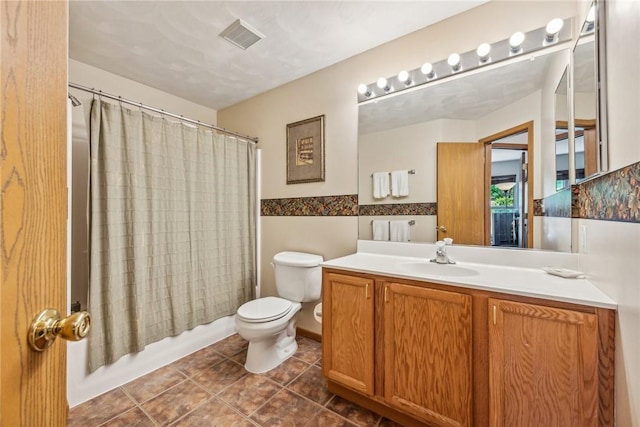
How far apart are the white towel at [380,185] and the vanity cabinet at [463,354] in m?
0.72

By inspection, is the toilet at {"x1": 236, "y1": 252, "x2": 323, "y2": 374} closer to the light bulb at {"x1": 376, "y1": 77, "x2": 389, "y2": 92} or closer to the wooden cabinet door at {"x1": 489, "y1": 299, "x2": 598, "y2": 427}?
the wooden cabinet door at {"x1": 489, "y1": 299, "x2": 598, "y2": 427}

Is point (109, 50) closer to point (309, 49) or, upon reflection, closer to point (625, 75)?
point (309, 49)

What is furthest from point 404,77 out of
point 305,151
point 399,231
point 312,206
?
point 312,206

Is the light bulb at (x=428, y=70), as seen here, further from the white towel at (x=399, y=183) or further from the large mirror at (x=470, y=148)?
the white towel at (x=399, y=183)

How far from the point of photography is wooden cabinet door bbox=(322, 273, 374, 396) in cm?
148

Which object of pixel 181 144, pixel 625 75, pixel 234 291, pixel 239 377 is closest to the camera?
pixel 625 75

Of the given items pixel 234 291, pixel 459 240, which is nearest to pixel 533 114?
pixel 459 240

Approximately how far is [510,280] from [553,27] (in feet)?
4.44

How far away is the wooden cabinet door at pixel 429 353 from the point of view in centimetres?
120

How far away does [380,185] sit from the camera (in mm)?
1989

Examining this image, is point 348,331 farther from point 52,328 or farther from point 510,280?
point 52,328

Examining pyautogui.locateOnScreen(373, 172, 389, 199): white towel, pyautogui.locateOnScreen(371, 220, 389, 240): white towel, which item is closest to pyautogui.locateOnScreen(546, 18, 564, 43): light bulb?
pyautogui.locateOnScreen(373, 172, 389, 199): white towel

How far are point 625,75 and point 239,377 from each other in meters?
2.43

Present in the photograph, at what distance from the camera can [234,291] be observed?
2.51 meters
